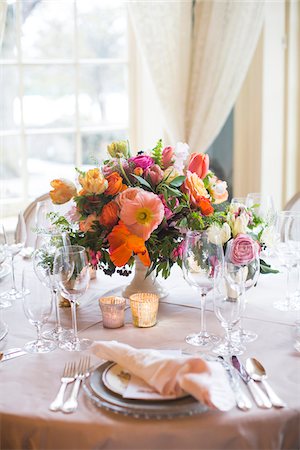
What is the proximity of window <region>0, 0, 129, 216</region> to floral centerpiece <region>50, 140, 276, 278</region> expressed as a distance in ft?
5.32

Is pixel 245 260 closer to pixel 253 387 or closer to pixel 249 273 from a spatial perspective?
pixel 249 273

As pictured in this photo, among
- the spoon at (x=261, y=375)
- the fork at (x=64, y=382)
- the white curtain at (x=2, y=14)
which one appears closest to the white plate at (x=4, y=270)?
the fork at (x=64, y=382)

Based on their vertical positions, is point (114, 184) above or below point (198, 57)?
below

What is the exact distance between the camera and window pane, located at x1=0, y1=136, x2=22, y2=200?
127 inches

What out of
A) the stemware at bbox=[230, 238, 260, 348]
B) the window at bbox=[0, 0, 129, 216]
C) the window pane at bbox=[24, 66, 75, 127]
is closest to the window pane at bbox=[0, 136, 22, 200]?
the window at bbox=[0, 0, 129, 216]

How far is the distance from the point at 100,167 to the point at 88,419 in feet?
2.47

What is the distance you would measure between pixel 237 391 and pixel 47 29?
2508mm

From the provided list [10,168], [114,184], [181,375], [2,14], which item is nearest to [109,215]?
[114,184]

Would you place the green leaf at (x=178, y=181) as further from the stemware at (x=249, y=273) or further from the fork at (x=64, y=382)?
the fork at (x=64, y=382)

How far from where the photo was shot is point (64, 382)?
4.18ft

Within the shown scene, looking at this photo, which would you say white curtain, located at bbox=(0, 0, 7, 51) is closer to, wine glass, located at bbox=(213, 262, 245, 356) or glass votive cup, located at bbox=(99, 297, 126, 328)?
glass votive cup, located at bbox=(99, 297, 126, 328)

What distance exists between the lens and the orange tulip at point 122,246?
160cm

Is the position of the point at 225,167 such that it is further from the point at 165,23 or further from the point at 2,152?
the point at 2,152

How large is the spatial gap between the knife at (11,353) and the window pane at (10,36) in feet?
6.80
